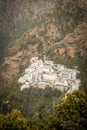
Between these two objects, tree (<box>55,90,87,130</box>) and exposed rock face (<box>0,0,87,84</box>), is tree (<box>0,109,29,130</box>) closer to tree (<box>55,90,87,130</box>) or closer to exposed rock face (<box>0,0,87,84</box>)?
tree (<box>55,90,87,130</box>)

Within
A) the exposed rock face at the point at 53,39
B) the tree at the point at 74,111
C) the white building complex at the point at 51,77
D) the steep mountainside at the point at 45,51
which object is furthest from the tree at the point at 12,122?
the exposed rock face at the point at 53,39

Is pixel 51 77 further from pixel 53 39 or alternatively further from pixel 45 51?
pixel 53 39

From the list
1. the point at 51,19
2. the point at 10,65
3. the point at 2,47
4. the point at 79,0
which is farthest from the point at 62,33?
the point at 2,47

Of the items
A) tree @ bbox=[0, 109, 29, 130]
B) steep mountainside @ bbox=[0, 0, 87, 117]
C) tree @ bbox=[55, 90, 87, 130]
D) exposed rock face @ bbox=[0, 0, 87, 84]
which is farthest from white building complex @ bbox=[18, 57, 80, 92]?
tree @ bbox=[0, 109, 29, 130]

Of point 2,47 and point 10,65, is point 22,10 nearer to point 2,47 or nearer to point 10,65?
point 2,47

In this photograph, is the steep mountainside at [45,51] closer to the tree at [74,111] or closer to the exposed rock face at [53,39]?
the exposed rock face at [53,39]

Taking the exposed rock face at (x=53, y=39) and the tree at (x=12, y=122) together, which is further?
the exposed rock face at (x=53, y=39)

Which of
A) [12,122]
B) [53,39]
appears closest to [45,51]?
[53,39]
